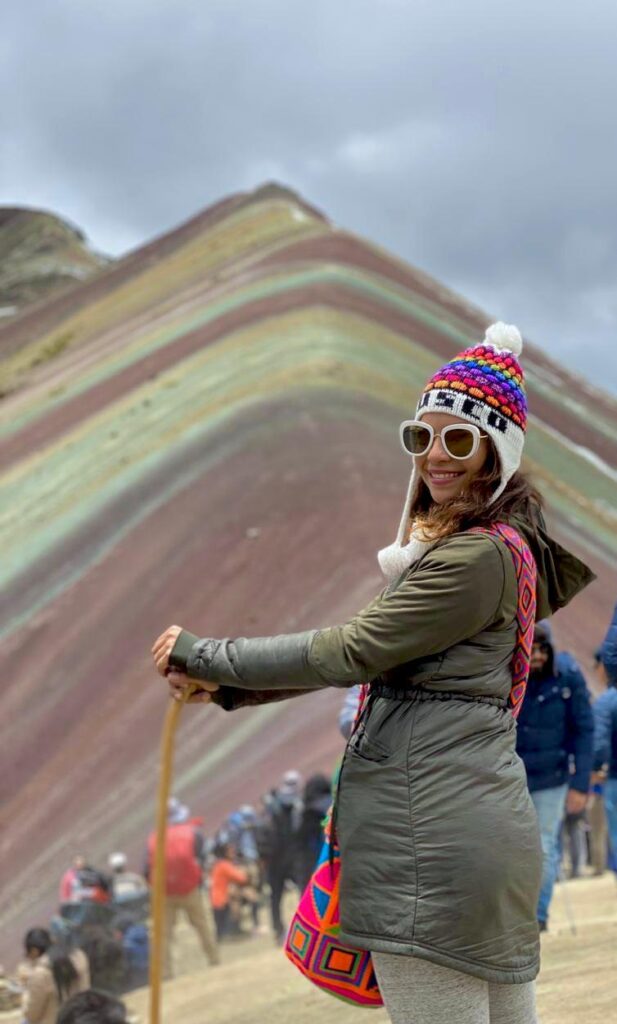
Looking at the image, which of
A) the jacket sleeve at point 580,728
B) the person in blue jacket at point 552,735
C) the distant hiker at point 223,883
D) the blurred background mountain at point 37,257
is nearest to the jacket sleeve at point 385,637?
the person in blue jacket at point 552,735

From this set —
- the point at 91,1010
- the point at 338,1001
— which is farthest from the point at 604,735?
the point at 91,1010

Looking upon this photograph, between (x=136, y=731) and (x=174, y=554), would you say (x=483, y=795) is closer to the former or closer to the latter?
(x=136, y=731)

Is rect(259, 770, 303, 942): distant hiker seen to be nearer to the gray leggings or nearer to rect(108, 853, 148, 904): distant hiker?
rect(108, 853, 148, 904): distant hiker

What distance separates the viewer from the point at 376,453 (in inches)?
983

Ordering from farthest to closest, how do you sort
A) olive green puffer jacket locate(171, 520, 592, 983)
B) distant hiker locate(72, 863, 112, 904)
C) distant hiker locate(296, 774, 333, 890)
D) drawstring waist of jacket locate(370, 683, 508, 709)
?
1. distant hiker locate(72, 863, 112, 904)
2. distant hiker locate(296, 774, 333, 890)
3. drawstring waist of jacket locate(370, 683, 508, 709)
4. olive green puffer jacket locate(171, 520, 592, 983)

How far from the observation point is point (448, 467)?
2885 millimetres

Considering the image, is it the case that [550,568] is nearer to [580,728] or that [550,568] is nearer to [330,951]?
[330,951]

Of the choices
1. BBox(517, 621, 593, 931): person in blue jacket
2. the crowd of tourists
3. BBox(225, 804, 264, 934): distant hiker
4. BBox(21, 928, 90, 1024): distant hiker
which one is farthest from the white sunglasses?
BBox(225, 804, 264, 934): distant hiker

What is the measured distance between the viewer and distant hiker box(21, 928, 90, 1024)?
6926 millimetres

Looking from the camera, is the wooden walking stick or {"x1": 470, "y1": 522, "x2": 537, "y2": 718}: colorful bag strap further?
the wooden walking stick

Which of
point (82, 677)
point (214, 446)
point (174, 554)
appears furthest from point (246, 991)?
point (214, 446)

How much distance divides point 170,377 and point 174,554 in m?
11.8

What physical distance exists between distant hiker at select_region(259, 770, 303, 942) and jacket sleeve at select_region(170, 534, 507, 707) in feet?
27.5

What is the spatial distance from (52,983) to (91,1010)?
5.40ft
